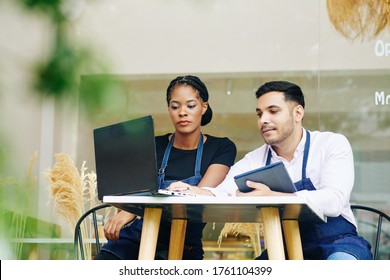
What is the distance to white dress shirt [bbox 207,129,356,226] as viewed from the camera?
94.1 inches

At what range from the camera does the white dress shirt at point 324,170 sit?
7.84 feet

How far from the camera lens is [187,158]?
10.1ft

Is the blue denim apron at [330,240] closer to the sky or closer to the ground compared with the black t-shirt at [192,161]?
closer to the ground

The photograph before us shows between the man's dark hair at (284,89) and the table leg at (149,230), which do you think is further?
the man's dark hair at (284,89)

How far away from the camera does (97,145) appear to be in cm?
239

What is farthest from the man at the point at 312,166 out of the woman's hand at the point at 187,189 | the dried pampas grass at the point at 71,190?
the dried pampas grass at the point at 71,190

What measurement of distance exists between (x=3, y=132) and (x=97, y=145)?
0.96 meters

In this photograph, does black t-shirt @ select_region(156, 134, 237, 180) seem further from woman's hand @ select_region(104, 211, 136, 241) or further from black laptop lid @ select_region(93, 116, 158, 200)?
black laptop lid @ select_region(93, 116, 158, 200)

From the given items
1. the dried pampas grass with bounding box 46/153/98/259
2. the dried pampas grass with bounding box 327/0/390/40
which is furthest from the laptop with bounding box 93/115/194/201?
the dried pampas grass with bounding box 327/0/390/40

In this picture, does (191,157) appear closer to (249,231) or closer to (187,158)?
(187,158)

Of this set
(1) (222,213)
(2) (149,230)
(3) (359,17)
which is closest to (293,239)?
(1) (222,213)

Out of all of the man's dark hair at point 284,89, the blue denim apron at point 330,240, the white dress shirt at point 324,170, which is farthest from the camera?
the man's dark hair at point 284,89

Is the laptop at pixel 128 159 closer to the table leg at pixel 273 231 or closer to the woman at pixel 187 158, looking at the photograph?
the table leg at pixel 273 231

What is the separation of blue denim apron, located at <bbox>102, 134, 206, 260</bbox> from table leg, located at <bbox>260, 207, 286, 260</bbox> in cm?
64
